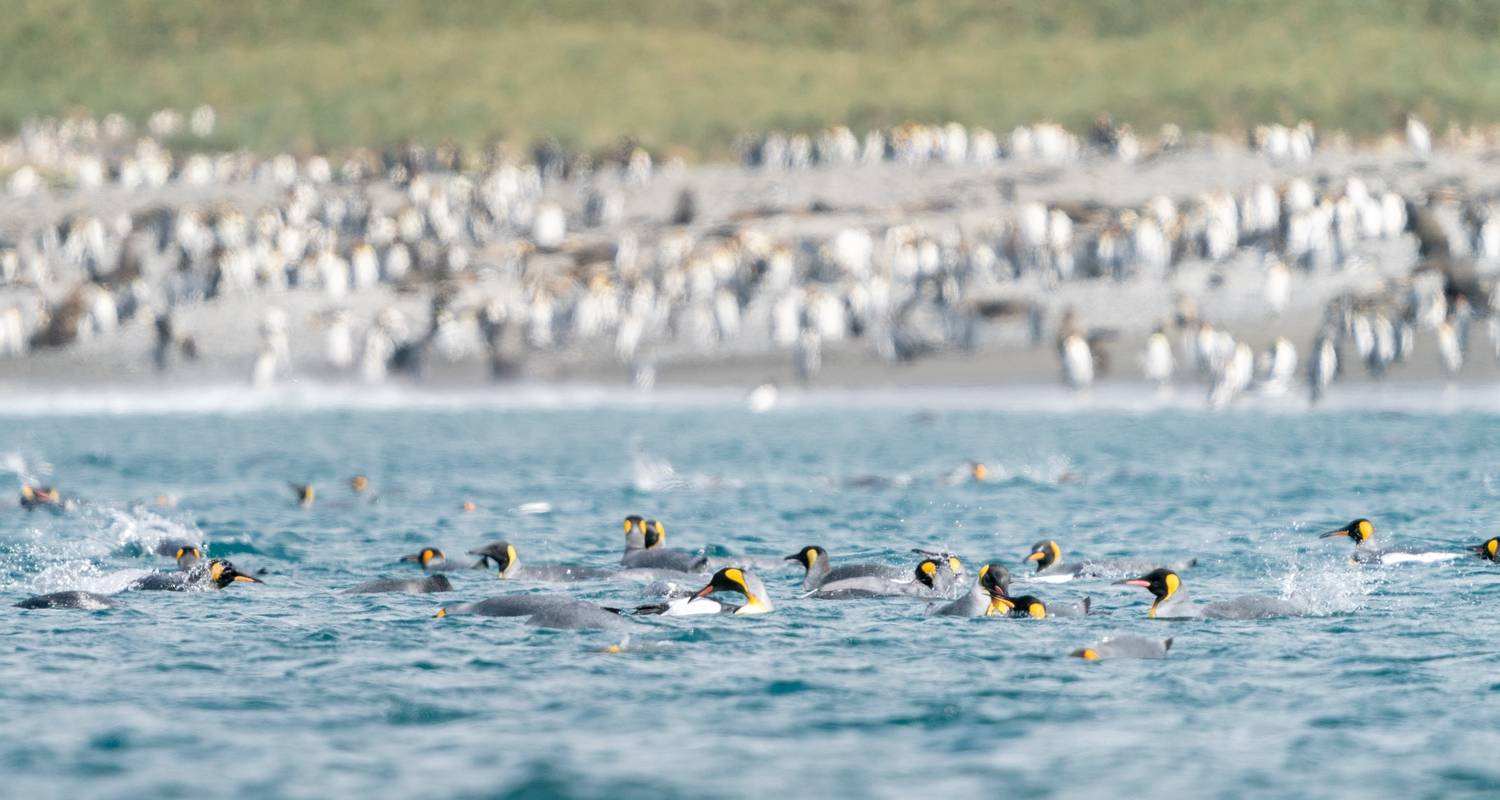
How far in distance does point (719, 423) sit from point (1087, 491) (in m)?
13.5

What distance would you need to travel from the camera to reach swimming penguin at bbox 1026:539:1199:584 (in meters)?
16.3

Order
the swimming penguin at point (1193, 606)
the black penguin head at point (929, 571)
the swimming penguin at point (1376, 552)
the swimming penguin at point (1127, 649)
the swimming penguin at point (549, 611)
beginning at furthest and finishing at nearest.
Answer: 1. the swimming penguin at point (1376, 552)
2. the black penguin head at point (929, 571)
3. the swimming penguin at point (1193, 606)
4. the swimming penguin at point (549, 611)
5. the swimming penguin at point (1127, 649)

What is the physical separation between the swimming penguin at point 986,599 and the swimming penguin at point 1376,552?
156 inches

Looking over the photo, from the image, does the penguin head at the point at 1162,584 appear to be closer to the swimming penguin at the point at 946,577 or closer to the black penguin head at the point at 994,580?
the black penguin head at the point at 994,580

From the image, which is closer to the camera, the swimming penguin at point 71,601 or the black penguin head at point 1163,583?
the black penguin head at point 1163,583

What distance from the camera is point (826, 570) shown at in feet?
51.1

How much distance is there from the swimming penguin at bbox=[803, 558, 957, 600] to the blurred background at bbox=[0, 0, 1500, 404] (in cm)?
2340

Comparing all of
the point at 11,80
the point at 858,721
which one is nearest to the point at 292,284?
the point at 858,721

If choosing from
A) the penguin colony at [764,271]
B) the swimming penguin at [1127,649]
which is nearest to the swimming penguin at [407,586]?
the swimming penguin at [1127,649]

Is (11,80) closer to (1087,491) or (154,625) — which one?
(1087,491)

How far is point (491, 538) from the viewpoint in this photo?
66.7 feet

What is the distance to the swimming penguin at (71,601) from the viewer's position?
573 inches

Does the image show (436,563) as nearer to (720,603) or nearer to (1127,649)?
(720,603)

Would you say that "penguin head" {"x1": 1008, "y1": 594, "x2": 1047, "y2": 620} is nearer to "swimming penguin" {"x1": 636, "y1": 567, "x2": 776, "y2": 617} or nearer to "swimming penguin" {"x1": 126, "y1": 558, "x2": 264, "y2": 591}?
"swimming penguin" {"x1": 636, "y1": 567, "x2": 776, "y2": 617}
